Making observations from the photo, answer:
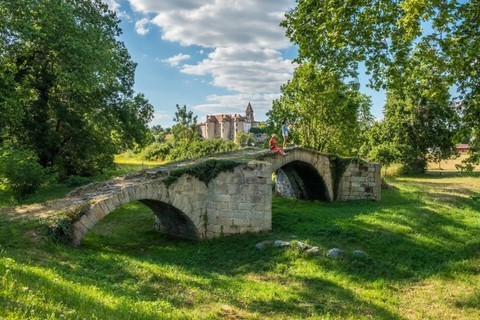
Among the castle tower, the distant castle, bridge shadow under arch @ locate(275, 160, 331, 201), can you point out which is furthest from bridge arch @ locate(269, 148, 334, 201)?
the castle tower

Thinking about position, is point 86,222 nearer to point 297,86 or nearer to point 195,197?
point 195,197

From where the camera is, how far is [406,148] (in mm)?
39125

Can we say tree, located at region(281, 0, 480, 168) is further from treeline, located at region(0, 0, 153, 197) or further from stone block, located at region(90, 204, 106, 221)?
treeline, located at region(0, 0, 153, 197)

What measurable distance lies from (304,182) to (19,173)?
14.3 meters

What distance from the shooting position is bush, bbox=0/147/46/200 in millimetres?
14688

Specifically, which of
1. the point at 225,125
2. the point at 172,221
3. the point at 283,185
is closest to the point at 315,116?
the point at 283,185

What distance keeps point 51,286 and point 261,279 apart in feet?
19.0

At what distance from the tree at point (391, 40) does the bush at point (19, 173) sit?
34.7 feet

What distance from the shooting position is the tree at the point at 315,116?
93.7 ft

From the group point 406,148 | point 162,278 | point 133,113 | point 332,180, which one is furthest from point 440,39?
point 406,148

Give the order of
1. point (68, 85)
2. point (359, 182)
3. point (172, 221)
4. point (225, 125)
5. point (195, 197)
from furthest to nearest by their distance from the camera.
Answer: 1. point (225, 125)
2. point (359, 182)
3. point (68, 85)
4. point (172, 221)
5. point (195, 197)

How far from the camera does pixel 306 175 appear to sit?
74.5 feet

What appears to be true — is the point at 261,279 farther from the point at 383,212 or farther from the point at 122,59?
the point at 122,59

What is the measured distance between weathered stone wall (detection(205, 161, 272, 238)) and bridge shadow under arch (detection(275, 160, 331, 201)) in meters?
6.93
